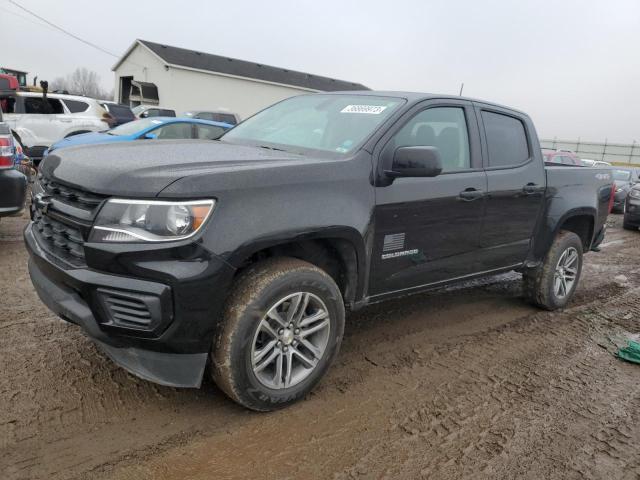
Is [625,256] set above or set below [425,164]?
below

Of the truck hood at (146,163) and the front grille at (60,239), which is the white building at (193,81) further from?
the front grille at (60,239)

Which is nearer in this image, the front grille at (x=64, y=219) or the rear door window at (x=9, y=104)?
the front grille at (x=64, y=219)

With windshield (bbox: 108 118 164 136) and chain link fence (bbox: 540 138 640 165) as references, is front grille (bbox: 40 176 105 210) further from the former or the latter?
chain link fence (bbox: 540 138 640 165)

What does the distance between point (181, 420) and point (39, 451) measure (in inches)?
26.3

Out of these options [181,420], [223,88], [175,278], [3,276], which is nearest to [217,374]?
[181,420]

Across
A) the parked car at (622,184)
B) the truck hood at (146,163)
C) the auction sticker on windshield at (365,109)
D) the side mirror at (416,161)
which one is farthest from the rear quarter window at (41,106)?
the parked car at (622,184)

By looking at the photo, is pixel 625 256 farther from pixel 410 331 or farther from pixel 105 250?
pixel 105 250

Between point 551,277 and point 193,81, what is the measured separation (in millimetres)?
31506

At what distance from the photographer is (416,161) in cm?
308

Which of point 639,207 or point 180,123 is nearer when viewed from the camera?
point 180,123

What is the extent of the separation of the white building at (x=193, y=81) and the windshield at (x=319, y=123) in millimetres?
29262

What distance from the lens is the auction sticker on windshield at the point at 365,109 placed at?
138 inches

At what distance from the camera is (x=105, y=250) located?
2.38 metres

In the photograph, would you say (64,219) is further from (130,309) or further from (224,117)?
(224,117)
